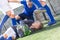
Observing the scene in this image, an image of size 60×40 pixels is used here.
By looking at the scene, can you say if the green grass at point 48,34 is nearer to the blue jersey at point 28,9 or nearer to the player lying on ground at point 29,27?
the player lying on ground at point 29,27

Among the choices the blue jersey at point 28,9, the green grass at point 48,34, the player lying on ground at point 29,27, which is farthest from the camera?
the blue jersey at point 28,9

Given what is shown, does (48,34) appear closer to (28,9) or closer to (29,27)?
(29,27)

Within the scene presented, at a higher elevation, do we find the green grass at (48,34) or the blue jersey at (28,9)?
the blue jersey at (28,9)

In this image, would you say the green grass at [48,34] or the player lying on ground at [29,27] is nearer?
the green grass at [48,34]

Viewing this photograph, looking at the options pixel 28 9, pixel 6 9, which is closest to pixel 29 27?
pixel 28 9

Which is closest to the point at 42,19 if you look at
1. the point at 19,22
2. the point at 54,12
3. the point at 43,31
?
the point at 54,12

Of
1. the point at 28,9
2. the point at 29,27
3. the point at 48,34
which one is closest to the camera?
the point at 48,34

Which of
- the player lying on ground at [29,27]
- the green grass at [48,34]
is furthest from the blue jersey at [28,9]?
the green grass at [48,34]

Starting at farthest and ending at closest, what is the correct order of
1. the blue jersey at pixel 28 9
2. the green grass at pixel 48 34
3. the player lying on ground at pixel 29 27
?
the blue jersey at pixel 28 9 → the player lying on ground at pixel 29 27 → the green grass at pixel 48 34

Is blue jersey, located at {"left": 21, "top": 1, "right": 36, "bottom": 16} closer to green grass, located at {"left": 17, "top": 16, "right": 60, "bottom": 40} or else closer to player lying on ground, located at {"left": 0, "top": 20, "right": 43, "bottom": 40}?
player lying on ground, located at {"left": 0, "top": 20, "right": 43, "bottom": 40}

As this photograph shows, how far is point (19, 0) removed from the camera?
5402 millimetres

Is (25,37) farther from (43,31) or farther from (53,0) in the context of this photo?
(53,0)

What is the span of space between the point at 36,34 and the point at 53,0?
54.6 inches

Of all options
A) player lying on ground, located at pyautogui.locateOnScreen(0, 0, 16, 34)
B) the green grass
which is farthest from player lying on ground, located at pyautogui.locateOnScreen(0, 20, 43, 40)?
player lying on ground, located at pyautogui.locateOnScreen(0, 0, 16, 34)
